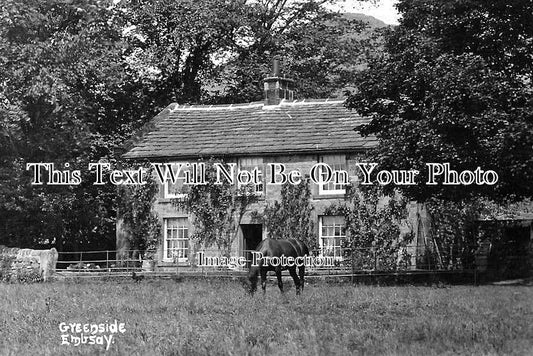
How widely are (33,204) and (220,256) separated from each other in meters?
8.70

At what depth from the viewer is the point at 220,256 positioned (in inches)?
1572

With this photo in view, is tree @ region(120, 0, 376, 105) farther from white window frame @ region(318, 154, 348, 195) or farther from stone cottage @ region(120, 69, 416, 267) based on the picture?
white window frame @ region(318, 154, 348, 195)

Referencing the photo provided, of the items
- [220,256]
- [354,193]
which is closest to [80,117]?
[220,256]

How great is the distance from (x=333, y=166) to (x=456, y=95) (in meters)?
11.0

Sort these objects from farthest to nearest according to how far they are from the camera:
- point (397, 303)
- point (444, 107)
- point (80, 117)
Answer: point (80, 117), point (444, 107), point (397, 303)

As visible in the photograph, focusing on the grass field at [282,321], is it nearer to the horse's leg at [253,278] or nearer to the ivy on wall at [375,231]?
the horse's leg at [253,278]

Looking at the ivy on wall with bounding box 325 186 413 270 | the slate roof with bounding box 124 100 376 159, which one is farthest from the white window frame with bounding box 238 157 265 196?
the ivy on wall with bounding box 325 186 413 270

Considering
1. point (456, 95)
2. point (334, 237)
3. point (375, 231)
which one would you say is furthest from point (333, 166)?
point (456, 95)

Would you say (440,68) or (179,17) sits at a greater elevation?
(179,17)

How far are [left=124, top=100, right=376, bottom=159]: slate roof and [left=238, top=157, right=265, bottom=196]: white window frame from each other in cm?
34

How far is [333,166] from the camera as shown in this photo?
38312 mm

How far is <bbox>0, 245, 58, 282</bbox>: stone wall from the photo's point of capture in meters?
33.3

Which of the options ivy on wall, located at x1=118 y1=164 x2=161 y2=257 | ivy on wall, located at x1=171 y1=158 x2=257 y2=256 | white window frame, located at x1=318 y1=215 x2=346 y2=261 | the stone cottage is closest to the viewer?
white window frame, located at x1=318 y1=215 x2=346 y2=261

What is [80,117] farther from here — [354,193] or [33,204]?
[354,193]
